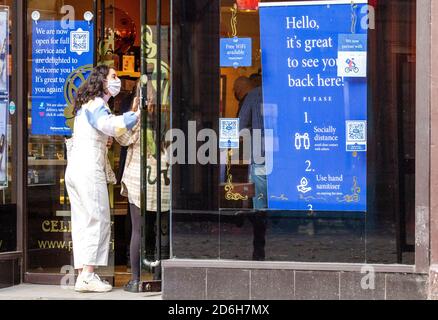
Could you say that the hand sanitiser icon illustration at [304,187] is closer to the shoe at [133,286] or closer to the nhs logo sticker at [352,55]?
the nhs logo sticker at [352,55]

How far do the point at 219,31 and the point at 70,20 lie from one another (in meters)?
1.60

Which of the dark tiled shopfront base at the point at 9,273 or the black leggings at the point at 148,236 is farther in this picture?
the dark tiled shopfront base at the point at 9,273

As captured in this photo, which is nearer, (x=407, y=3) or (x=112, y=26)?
(x=407, y=3)

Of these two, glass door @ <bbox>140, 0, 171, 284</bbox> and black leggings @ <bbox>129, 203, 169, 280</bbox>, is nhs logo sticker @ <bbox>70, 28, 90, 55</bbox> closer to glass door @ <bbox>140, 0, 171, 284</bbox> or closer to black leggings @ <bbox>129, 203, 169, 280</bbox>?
glass door @ <bbox>140, 0, 171, 284</bbox>

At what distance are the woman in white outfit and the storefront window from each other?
2.07 ft

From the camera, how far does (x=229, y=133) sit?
7.82 metres

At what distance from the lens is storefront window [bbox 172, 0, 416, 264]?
7.56m

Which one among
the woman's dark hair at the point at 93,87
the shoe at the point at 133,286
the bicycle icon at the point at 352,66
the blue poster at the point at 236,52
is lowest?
the shoe at the point at 133,286

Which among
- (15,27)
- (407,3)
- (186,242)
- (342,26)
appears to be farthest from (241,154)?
(15,27)

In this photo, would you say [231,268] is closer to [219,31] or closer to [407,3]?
[219,31]

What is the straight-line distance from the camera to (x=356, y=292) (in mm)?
7516

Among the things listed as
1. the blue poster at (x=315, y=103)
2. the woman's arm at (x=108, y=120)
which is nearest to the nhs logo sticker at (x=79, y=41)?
the woman's arm at (x=108, y=120)

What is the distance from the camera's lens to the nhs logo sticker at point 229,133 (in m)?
7.80

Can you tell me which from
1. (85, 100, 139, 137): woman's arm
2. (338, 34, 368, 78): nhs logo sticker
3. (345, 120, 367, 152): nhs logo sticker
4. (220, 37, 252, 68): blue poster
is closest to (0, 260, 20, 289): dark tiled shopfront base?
(85, 100, 139, 137): woman's arm
